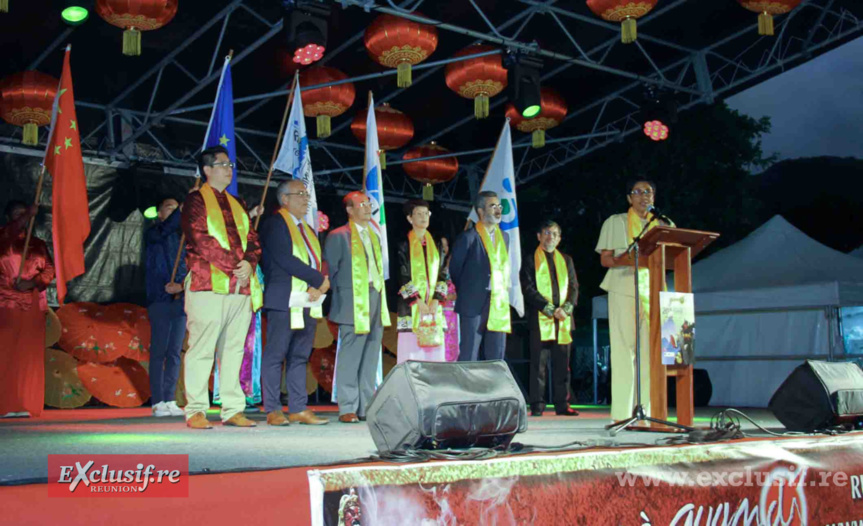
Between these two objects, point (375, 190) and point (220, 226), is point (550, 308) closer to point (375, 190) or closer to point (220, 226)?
point (375, 190)

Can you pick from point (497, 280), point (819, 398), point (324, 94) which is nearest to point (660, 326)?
point (819, 398)

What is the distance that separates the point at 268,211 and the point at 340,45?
224 centimetres

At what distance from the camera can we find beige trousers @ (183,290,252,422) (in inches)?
178

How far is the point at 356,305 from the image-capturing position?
5.54 m

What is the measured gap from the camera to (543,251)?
24.1ft

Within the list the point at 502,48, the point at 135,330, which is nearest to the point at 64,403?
the point at 135,330

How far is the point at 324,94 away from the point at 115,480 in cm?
657

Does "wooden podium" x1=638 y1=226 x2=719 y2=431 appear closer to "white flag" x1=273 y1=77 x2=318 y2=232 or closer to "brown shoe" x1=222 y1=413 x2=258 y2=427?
"brown shoe" x1=222 y1=413 x2=258 y2=427

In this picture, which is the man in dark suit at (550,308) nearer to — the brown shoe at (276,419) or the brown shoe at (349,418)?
the brown shoe at (349,418)

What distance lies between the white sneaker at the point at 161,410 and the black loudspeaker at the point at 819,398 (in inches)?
167

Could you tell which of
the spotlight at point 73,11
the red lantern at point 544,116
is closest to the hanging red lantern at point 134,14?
the spotlight at point 73,11

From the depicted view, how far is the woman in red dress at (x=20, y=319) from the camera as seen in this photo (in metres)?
5.97

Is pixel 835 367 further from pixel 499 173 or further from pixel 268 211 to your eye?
pixel 268 211

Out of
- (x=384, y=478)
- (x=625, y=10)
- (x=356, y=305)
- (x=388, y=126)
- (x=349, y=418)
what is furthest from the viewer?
(x=388, y=126)
